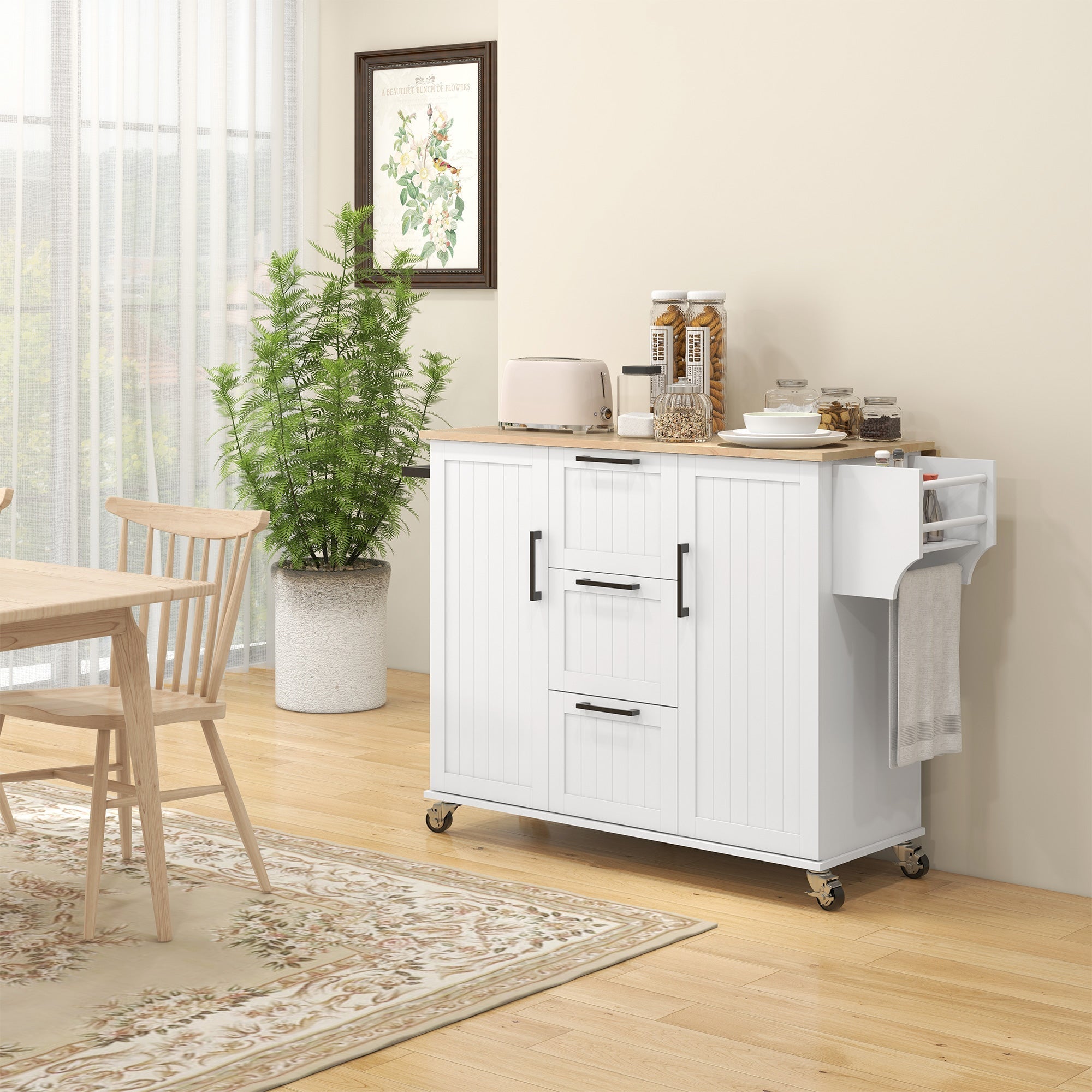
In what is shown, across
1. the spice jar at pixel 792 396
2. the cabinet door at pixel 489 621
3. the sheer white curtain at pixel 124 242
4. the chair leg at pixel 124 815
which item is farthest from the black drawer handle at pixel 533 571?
the sheer white curtain at pixel 124 242

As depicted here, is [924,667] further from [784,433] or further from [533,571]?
[533,571]

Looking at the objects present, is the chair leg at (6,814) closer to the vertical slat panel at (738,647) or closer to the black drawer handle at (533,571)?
the black drawer handle at (533,571)

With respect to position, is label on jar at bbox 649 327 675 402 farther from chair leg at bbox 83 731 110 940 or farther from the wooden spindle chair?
chair leg at bbox 83 731 110 940

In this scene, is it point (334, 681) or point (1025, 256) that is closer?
point (1025, 256)

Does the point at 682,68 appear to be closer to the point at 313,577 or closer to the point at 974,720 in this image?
A: the point at 974,720

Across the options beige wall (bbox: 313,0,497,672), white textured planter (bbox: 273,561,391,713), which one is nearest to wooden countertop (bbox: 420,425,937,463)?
white textured planter (bbox: 273,561,391,713)

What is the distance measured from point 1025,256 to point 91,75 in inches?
128

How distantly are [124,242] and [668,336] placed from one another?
250 cm

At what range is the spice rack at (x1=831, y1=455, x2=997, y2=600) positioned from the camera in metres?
3.20

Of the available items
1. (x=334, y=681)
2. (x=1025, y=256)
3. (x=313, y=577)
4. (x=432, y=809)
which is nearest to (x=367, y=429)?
(x=313, y=577)

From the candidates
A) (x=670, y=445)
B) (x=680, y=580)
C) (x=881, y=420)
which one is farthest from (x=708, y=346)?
(x=680, y=580)

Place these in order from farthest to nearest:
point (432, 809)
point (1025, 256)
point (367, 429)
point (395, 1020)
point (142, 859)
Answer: point (367, 429)
point (432, 809)
point (142, 859)
point (1025, 256)
point (395, 1020)

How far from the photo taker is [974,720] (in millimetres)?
3588

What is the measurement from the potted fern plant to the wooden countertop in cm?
133
